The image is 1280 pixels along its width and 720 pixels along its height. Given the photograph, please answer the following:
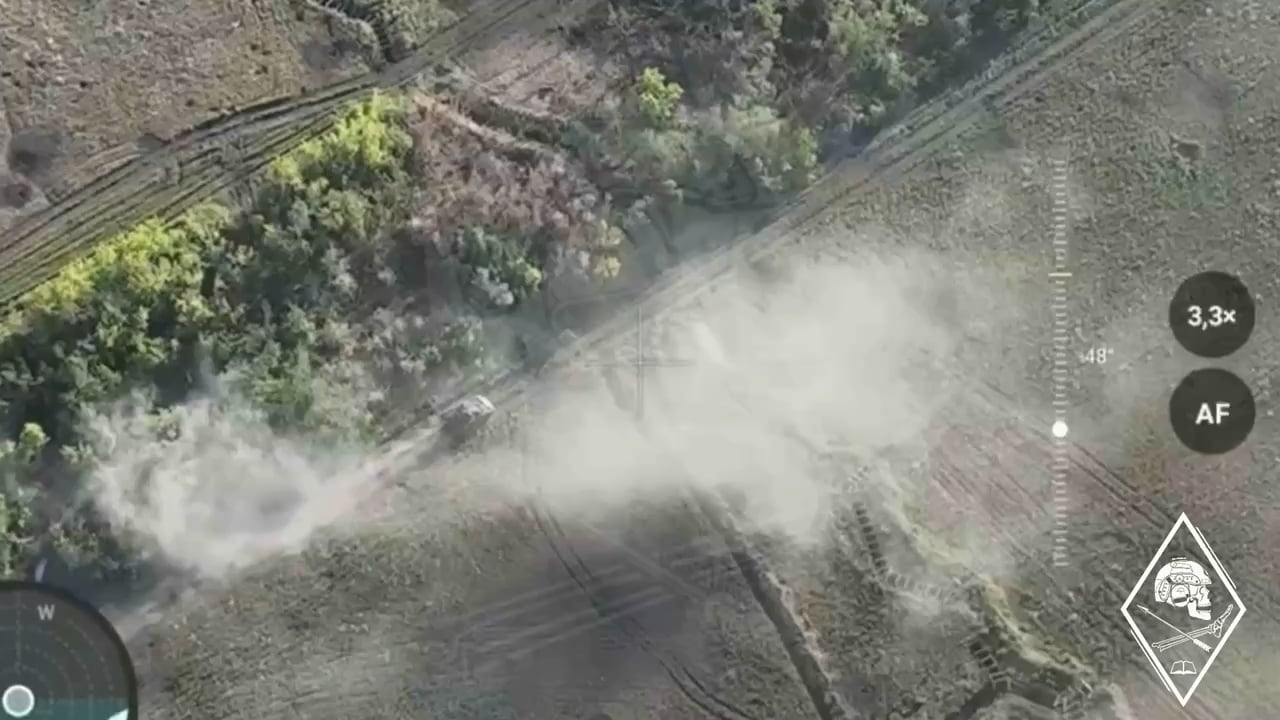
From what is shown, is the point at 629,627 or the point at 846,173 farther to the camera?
the point at 846,173

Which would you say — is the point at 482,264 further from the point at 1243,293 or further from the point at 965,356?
the point at 1243,293

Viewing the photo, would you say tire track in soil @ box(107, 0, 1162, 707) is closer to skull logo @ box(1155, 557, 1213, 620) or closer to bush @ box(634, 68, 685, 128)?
bush @ box(634, 68, 685, 128)

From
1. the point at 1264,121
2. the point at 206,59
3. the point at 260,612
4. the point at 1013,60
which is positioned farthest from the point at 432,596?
the point at 1264,121

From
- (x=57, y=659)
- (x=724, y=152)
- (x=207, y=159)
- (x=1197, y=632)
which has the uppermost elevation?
(x=207, y=159)

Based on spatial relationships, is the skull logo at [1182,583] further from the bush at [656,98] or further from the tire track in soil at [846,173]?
the bush at [656,98]

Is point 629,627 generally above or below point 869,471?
below

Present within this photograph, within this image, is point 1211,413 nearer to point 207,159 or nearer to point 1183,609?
point 1183,609

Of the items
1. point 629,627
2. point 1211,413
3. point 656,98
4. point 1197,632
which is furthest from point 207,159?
point 1197,632
